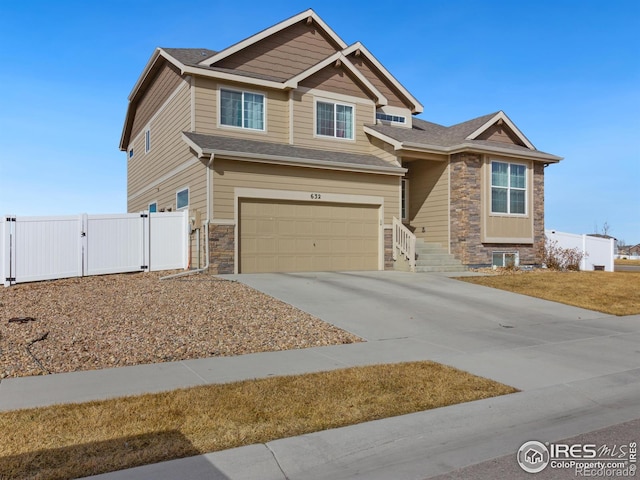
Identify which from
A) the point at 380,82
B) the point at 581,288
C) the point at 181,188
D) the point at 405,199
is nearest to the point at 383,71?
the point at 380,82

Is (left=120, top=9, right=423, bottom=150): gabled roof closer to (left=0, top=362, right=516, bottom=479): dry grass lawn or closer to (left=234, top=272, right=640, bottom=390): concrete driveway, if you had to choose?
(left=234, top=272, right=640, bottom=390): concrete driveway

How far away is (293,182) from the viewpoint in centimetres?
1667

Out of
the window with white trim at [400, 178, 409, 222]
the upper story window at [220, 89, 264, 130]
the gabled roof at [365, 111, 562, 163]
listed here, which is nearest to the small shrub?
the gabled roof at [365, 111, 562, 163]

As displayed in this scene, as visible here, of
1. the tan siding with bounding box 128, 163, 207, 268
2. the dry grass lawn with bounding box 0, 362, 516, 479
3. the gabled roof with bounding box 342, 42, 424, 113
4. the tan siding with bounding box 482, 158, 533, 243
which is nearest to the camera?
the dry grass lawn with bounding box 0, 362, 516, 479

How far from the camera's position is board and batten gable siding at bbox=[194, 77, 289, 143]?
56.2 feet

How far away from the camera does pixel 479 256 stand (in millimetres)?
19547

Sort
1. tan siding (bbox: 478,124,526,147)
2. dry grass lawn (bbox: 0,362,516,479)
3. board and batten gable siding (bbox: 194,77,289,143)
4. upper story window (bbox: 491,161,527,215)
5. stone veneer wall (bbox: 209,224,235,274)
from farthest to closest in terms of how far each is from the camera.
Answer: tan siding (bbox: 478,124,526,147) → upper story window (bbox: 491,161,527,215) → board and batten gable siding (bbox: 194,77,289,143) → stone veneer wall (bbox: 209,224,235,274) → dry grass lawn (bbox: 0,362,516,479)

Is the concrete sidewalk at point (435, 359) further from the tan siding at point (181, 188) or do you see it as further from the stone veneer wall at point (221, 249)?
the tan siding at point (181, 188)

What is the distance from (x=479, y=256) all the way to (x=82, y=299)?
561 inches

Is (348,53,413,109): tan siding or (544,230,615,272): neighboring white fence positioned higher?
(348,53,413,109): tan siding

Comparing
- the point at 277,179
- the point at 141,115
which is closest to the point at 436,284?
the point at 277,179

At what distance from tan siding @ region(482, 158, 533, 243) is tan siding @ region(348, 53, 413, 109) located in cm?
546

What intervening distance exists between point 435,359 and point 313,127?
42.7 feet

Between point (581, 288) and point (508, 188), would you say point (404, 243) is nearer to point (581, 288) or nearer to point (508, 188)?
point (508, 188)
